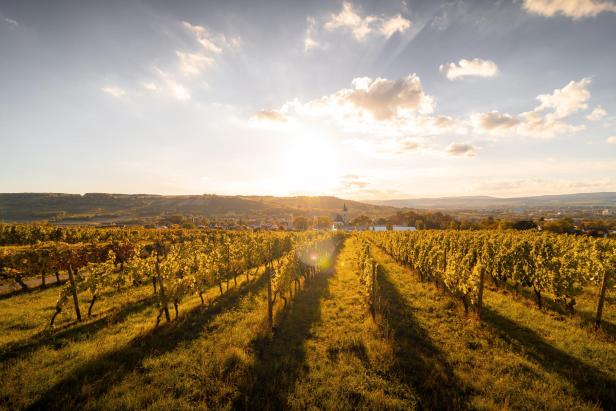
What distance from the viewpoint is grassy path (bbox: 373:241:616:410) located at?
20.8 ft

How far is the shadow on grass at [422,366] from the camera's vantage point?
6.30m

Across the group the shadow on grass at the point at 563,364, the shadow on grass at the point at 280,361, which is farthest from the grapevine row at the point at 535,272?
the shadow on grass at the point at 280,361

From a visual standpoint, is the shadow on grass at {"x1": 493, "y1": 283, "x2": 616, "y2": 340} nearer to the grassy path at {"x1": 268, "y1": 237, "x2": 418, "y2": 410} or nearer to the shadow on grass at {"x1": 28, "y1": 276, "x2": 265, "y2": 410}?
the grassy path at {"x1": 268, "y1": 237, "x2": 418, "y2": 410}

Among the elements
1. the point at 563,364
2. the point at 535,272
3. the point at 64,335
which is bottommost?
the point at 64,335

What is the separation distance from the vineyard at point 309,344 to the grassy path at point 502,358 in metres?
0.05

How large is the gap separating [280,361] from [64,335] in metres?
8.33

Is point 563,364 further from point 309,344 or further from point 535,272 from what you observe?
point 309,344

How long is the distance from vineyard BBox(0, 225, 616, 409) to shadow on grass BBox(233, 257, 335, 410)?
0.05m

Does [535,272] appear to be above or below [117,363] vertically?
above

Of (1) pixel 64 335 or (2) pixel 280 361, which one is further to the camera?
(1) pixel 64 335

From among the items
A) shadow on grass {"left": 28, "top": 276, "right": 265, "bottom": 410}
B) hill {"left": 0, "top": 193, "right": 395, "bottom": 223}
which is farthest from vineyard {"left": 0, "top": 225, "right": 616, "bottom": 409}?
hill {"left": 0, "top": 193, "right": 395, "bottom": 223}

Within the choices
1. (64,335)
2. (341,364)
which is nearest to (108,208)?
(64,335)

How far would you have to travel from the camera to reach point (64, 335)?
9.42 meters

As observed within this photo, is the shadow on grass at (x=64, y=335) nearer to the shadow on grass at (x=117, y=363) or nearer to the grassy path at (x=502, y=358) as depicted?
the shadow on grass at (x=117, y=363)
